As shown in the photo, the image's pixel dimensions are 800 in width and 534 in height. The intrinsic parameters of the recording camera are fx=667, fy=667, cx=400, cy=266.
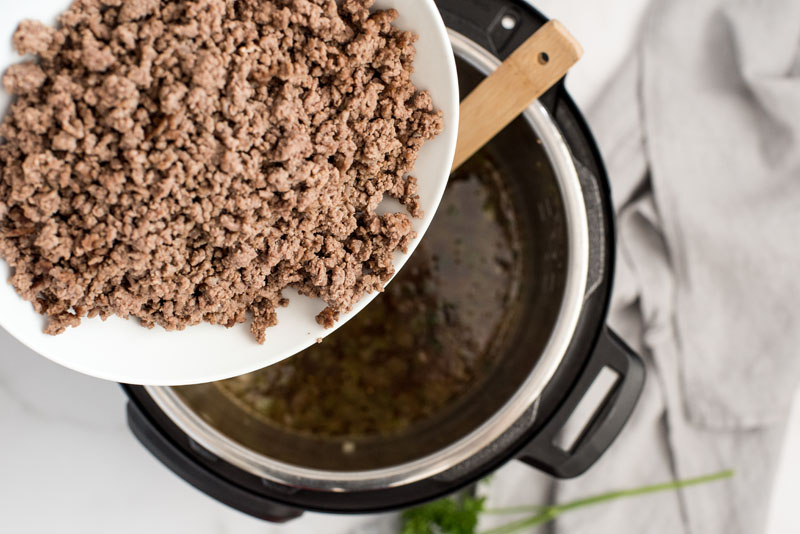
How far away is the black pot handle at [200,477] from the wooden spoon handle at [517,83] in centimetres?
60

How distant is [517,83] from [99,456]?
957 millimetres

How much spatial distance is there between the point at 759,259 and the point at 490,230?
514mm

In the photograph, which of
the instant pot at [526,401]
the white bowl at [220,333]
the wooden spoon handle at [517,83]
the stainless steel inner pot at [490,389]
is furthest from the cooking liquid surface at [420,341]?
the white bowl at [220,333]

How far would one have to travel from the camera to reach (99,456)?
47.0 inches

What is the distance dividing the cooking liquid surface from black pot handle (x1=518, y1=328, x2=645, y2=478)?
220 millimetres

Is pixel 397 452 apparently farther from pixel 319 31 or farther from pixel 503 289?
pixel 319 31

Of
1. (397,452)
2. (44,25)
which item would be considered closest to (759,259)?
(397,452)

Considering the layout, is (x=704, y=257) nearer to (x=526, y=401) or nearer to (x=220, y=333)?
(x=526, y=401)

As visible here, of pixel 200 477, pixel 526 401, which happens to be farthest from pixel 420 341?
pixel 200 477

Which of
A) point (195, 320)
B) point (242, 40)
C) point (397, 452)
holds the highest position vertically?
point (242, 40)

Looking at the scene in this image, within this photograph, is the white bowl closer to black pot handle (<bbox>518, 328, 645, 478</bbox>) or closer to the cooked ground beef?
the cooked ground beef

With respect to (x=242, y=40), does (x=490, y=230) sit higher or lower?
lower

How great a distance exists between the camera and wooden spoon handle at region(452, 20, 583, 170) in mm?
831

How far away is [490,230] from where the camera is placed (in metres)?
1.21
